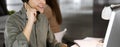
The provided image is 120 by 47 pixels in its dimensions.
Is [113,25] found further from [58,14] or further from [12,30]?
[58,14]

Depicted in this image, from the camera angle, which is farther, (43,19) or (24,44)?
(43,19)

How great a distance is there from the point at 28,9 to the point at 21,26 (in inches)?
4.1

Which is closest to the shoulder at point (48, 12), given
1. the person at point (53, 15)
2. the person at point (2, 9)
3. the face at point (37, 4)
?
the person at point (53, 15)

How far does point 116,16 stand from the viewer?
0.94 meters

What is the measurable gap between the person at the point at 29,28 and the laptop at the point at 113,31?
0.57 metres

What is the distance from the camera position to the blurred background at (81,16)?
4.54 meters

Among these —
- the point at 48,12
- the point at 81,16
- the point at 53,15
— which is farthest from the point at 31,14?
the point at 81,16

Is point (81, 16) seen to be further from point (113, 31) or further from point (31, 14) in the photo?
point (113, 31)

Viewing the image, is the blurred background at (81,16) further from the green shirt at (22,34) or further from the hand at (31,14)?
the hand at (31,14)

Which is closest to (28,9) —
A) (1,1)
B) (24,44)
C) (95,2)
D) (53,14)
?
(24,44)

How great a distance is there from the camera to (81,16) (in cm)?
646

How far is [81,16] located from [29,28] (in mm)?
5108

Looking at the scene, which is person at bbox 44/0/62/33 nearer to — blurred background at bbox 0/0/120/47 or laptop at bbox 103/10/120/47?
blurred background at bbox 0/0/120/47

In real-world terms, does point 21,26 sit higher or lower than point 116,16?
lower
